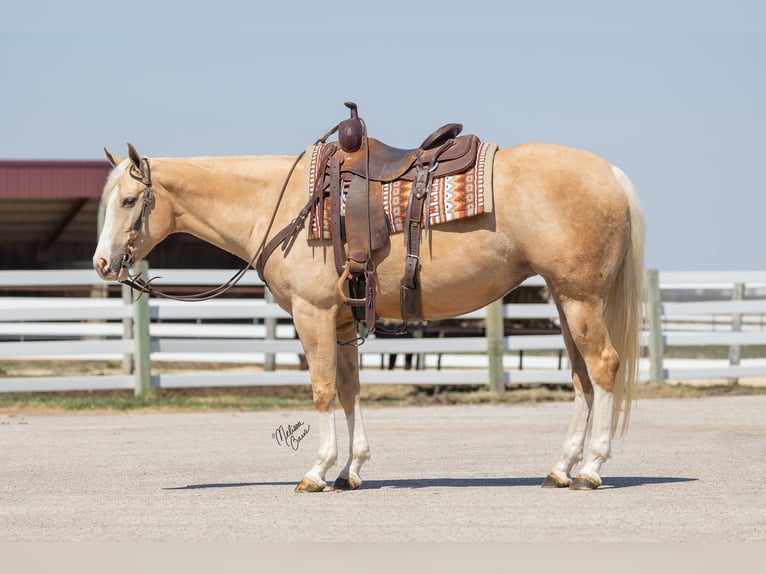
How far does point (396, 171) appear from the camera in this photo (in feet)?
25.4

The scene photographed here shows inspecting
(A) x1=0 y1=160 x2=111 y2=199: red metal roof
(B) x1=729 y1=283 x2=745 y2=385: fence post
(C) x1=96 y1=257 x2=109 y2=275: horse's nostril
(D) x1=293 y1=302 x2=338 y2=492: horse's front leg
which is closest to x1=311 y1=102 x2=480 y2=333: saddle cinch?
(D) x1=293 y1=302 x2=338 y2=492: horse's front leg

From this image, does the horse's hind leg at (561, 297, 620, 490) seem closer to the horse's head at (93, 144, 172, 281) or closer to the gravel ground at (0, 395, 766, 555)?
the gravel ground at (0, 395, 766, 555)

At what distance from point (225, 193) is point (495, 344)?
330 inches

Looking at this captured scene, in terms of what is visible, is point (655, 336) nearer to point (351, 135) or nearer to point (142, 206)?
point (351, 135)

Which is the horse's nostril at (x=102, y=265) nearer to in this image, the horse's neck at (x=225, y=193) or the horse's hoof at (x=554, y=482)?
the horse's neck at (x=225, y=193)

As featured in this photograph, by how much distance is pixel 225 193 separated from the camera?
8.16 meters

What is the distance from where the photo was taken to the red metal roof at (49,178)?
79.3 feet

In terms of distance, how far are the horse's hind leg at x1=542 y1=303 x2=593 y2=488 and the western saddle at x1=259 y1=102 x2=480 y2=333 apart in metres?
1.06

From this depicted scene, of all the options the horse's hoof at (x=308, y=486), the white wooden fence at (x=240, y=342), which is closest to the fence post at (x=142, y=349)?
the white wooden fence at (x=240, y=342)

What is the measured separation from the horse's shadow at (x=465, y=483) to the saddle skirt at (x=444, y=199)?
1.71m

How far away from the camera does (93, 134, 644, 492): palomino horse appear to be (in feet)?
24.6

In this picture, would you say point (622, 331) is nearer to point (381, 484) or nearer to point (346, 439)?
point (381, 484)

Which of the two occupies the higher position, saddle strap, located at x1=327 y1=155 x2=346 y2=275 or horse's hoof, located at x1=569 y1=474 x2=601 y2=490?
saddle strap, located at x1=327 y1=155 x2=346 y2=275
